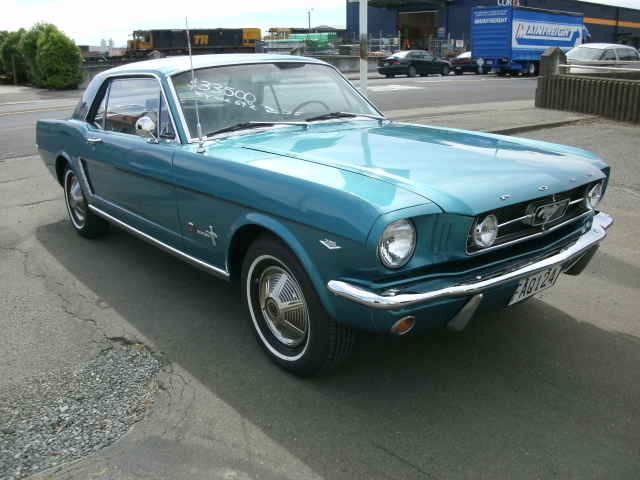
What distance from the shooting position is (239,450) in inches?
109

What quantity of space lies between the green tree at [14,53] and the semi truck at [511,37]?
2218 centimetres

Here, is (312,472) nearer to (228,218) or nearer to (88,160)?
(228,218)

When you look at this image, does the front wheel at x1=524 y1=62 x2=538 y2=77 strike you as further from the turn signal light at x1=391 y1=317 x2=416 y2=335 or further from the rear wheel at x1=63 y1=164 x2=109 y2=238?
the turn signal light at x1=391 y1=317 x2=416 y2=335

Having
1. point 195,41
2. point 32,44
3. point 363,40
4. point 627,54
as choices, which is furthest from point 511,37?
point 363,40

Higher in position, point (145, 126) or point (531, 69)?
point (145, 126)

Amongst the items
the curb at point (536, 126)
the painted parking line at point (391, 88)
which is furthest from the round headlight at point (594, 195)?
the painted parking line at point (391, 88)

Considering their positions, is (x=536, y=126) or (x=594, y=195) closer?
(x=594, y=195)

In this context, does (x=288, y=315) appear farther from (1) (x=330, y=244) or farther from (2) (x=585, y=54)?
(2) (x=585, y=54)

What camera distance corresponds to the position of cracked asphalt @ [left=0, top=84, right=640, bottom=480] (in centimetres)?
267

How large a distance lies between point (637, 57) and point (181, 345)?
26985 millimetres

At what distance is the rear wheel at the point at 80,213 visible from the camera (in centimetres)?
561

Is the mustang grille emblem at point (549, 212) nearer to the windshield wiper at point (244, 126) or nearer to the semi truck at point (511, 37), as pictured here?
the windshield wiper at point (244, 126)

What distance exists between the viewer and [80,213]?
580 cm

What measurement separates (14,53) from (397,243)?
27.6 m
